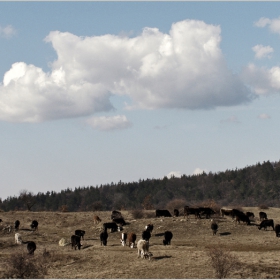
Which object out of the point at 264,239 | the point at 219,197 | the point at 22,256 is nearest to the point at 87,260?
the point at 22,256

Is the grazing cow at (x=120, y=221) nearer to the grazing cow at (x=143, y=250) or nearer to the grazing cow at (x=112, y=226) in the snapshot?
the grazing cow at (x=112, y=226)

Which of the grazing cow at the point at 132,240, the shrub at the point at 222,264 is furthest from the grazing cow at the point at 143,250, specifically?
the shrub at the point at 222,264

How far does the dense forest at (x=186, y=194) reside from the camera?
157 meters

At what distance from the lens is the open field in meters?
31.2

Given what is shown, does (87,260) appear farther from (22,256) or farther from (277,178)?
(277,178)

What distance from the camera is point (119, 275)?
3112 centimetres

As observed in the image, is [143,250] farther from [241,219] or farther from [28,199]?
[28,199]

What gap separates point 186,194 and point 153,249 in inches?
5553

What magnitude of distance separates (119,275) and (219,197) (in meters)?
138

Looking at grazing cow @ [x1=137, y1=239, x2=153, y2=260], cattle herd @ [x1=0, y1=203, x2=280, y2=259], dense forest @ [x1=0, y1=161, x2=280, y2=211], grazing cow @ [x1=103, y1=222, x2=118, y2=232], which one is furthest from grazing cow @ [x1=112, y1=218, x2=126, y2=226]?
dense forest @ [x1=0, y1=161, x2=280, y2=211]

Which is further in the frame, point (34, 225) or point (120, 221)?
point (120, 221)

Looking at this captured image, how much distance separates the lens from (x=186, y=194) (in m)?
178

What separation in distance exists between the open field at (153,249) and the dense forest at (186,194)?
93621mm

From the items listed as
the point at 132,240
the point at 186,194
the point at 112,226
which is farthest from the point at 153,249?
the point at 186,194
